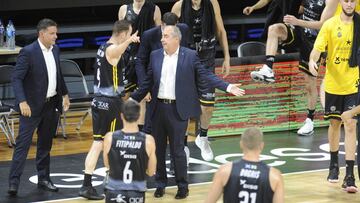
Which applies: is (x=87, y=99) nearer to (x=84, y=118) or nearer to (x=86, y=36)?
(x=84, y=118)

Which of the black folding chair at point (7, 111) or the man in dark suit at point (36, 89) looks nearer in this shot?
the man in dark suit at point (36, 89)

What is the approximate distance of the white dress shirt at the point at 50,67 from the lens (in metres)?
10.2

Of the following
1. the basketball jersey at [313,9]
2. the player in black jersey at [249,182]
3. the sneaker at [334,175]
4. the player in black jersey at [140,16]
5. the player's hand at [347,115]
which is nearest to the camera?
the player in black jersey at [249,182]

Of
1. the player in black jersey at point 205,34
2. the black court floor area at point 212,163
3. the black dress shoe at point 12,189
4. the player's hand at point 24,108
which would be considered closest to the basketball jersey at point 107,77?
the player's hand at point 24,108

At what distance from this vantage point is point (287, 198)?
10125mm

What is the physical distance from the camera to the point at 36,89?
10188 mm

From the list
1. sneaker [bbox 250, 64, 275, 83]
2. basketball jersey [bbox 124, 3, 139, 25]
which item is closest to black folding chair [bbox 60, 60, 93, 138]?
basketball jersey [bbox 124, 3, 139, 25]

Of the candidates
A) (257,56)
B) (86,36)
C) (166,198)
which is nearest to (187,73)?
(166,198)

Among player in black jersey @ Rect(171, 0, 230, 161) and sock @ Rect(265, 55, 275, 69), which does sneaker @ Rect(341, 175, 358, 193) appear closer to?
player in black jersey @ Rect(171, 0, 230, 161)

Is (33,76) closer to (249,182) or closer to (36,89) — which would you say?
(36,89)

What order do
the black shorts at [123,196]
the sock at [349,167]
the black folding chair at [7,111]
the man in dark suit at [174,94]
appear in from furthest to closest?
1. the black folding chair at [7,111]
2. the sock at [349,167]
3. the man in dark suit at [174,94]
4. the black shorts at [123,196]

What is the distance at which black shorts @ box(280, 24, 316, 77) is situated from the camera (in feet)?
42.8

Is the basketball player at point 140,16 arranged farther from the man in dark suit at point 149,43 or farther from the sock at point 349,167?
the sock at point 349,167

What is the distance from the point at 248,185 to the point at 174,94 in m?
3.31
